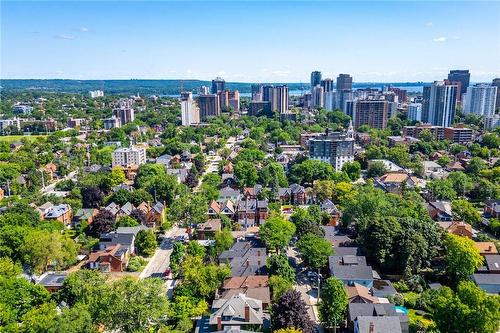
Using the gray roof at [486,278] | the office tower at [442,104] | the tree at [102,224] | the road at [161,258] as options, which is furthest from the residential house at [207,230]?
the office tower at [442,104]

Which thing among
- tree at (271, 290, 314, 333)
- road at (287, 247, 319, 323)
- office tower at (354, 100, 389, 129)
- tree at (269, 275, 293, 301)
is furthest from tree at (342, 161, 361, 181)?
office tower at (354, 100, 389, 129)

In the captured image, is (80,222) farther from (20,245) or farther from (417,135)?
(417,135)

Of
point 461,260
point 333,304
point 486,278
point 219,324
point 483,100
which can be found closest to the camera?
point 219,324

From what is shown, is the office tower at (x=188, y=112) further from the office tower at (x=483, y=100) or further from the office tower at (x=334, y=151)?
the office tower at (x=483, y=100)

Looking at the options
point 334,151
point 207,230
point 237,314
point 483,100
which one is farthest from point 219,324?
point 483,100

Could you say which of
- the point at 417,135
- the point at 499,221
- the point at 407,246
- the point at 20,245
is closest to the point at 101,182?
the point at 20,245

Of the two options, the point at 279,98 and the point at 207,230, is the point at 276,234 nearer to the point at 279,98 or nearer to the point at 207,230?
the point at 207,230
